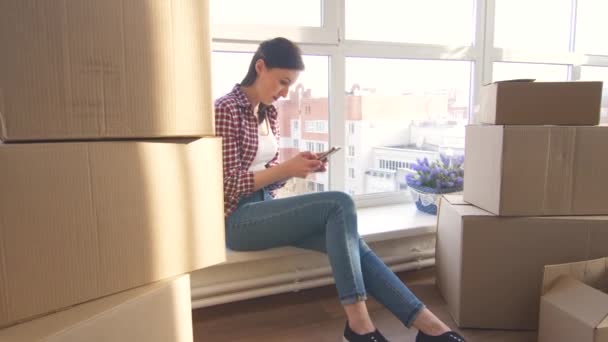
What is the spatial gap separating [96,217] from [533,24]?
2.34m

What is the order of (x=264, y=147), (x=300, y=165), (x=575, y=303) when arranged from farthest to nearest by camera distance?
1. (x=264, y=147)
2. (x=300, y=165)
3. (x=575, y=303)

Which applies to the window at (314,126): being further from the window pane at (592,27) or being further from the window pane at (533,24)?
the window pane at (592,27)

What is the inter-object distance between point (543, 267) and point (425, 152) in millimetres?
887

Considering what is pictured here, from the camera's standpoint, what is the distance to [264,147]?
1527mm

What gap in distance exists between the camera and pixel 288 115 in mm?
1890

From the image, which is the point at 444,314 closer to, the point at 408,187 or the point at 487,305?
the point at 487,305

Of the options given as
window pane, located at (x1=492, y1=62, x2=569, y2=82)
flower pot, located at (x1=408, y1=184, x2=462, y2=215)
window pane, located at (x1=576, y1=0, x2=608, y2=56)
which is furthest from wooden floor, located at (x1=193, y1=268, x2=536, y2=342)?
window pane, located at (x1=576, y1=0, x2=608, y2=56)

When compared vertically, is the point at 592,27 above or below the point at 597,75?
above

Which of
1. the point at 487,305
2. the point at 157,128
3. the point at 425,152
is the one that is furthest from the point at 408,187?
the point at 157,128

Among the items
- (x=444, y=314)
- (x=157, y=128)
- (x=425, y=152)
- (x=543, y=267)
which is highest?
(x=157, y=128)

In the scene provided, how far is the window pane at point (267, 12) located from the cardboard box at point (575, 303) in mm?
1275

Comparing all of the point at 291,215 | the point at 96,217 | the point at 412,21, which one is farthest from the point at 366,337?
the point at 412,21

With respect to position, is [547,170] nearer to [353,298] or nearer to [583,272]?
[583,272]

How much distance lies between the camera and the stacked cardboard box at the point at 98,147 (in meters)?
0.68
